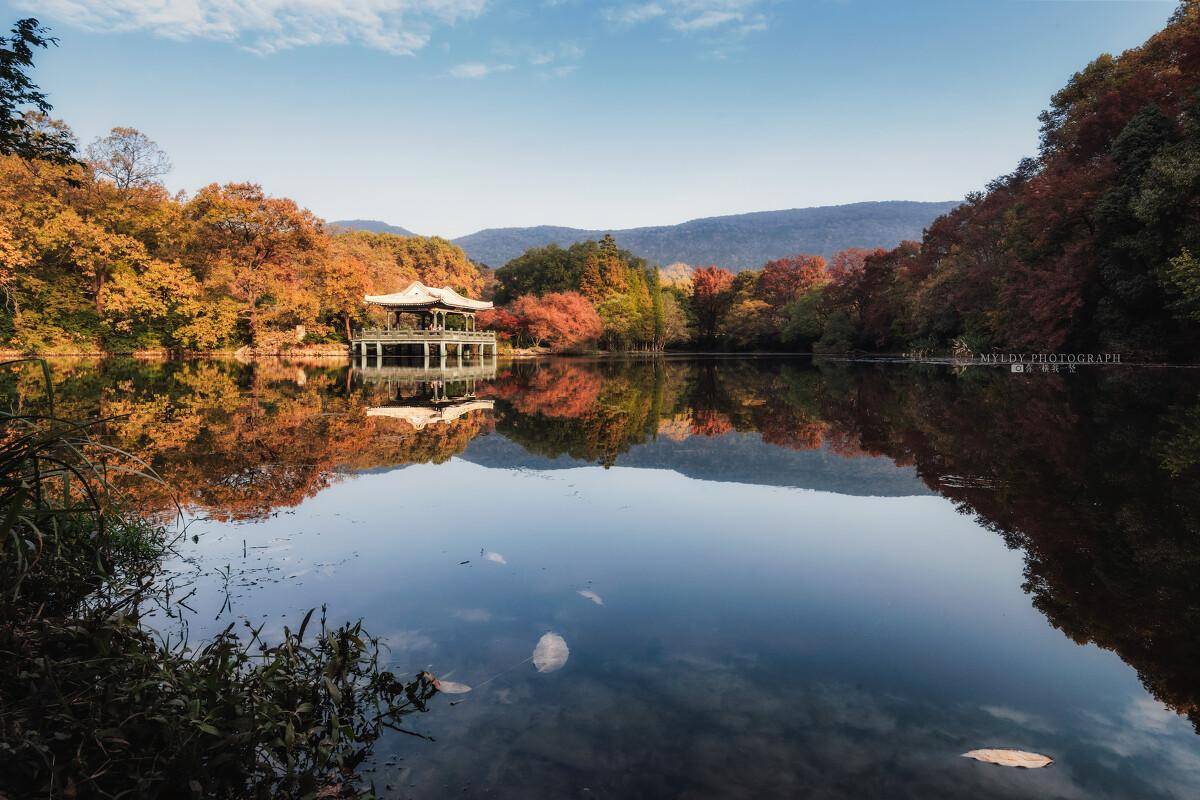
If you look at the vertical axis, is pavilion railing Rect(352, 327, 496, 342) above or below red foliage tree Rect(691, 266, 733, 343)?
below

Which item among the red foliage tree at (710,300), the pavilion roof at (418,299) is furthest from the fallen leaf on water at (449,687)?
the red foliage tree at (710,300)

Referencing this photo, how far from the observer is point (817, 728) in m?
2.51

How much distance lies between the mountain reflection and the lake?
5 cm

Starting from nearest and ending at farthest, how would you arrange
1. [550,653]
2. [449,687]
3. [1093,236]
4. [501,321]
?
[449,687] < [550,653] < [1093,236] < [501,321]

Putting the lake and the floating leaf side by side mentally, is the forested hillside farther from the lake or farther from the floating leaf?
the floating leaf

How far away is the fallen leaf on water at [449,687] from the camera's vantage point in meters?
2.79

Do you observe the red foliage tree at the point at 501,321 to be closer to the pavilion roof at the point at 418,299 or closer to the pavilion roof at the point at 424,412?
the pavilion roof at the point at 418,299

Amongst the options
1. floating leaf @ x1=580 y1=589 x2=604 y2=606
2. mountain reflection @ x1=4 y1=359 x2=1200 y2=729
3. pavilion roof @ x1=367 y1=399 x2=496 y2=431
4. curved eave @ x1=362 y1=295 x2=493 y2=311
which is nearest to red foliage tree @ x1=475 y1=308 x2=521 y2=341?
curved eave @ x1=362 y1=295 x2=493 y2=311

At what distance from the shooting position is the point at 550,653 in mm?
3184

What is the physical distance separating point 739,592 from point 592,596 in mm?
988

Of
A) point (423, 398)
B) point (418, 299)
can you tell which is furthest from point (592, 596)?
point (418, 299)

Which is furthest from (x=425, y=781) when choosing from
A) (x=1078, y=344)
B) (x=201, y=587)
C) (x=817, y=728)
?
(x=1078, y=344)

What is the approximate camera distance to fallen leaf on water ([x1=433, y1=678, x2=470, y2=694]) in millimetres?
Result: 2787

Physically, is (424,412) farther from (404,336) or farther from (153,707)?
(404,336)
